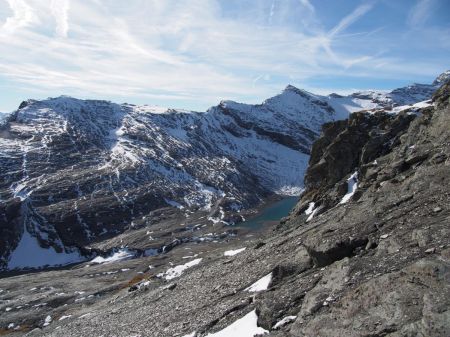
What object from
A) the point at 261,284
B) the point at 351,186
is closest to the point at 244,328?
the point at 261,284

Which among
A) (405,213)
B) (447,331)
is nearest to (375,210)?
(405,213)

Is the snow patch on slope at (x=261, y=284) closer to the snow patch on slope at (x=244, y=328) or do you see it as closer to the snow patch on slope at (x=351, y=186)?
the snow patch on slope at (x=244, y=328)

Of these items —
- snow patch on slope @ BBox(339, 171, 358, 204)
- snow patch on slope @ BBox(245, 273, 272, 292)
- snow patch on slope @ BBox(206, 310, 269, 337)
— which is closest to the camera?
snow patch on slope @ BBox(206, 310, 269, 337)

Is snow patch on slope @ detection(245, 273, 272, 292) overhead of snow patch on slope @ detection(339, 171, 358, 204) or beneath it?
beneath

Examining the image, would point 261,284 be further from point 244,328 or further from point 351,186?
point 351,186

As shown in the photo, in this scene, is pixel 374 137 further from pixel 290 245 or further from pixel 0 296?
pixel 0 296

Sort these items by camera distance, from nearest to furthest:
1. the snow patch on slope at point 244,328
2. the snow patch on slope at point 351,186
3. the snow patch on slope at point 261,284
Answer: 1. the snow patch on slope at point 244,328
2. the snow patch on slope at point 261,284
3. the snow patch on slope at point 351,186

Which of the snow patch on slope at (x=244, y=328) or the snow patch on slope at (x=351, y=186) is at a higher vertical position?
the snow patch on slope at (x=351, y=186)

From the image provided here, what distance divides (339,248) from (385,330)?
31.8 ft

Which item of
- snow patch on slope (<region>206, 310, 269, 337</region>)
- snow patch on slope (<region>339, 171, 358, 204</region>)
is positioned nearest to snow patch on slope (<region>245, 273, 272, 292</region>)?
snow patch on slope (<region>206, 310, 269, 337</region>)

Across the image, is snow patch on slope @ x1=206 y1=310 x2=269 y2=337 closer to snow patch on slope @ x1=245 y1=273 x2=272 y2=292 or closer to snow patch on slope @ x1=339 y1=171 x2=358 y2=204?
snow patch on slope @ x1=245 y1=273 x2=272 y2=292

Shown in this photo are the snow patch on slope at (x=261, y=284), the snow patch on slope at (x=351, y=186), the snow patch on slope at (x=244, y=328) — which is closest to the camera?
the snow patch on slope at (x=244, y=328)

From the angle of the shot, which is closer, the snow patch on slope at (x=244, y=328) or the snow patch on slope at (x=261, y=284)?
the snow patch on slope at (x=244, y=328)

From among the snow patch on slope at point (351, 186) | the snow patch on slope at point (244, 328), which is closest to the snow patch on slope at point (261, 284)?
the snow patch on slope at point (244, 328)
